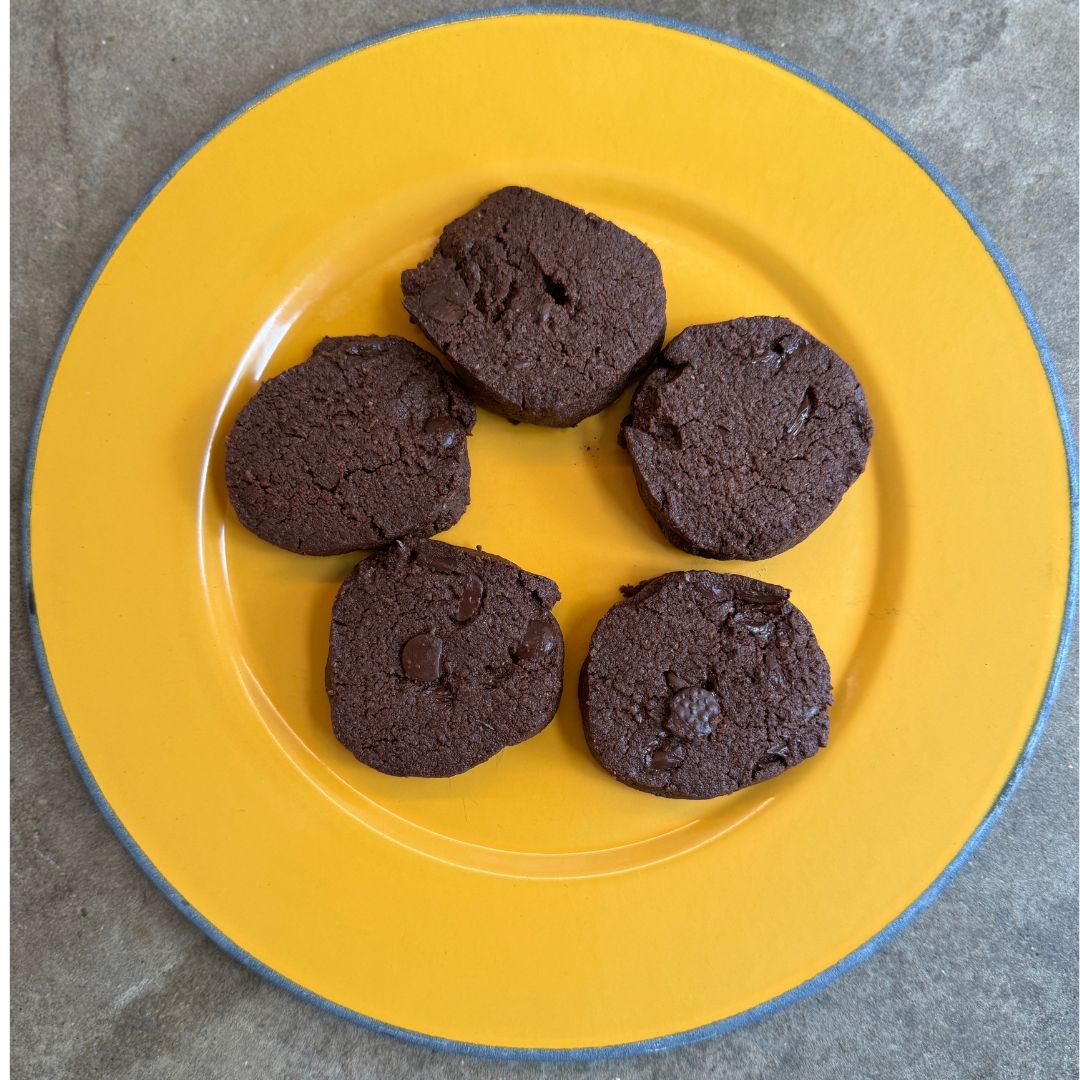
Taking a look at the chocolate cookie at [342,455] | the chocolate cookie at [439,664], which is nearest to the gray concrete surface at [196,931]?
the chocolate cookie at [342,455]

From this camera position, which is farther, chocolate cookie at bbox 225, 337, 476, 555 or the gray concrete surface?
the gray concrete surface

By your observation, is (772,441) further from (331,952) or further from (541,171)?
(331,952)

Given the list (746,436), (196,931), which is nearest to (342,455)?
(746,436)

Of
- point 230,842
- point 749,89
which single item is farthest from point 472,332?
point 230,842

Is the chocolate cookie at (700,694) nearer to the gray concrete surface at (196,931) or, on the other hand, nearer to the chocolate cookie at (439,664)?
the chocolate cookie at (439,664)

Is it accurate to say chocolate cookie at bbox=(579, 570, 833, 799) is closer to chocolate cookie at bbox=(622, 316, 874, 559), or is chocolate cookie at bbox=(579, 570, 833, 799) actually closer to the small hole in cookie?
chocolate cookie at bbox=(622, 316, 874, 559)

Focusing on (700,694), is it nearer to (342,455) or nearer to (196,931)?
(342,455)

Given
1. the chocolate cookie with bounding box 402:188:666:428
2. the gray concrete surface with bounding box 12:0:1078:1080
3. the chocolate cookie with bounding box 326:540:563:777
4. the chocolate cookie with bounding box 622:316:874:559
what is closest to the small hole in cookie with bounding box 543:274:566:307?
the chocolate cookie with bounding box 402:188:666:428
